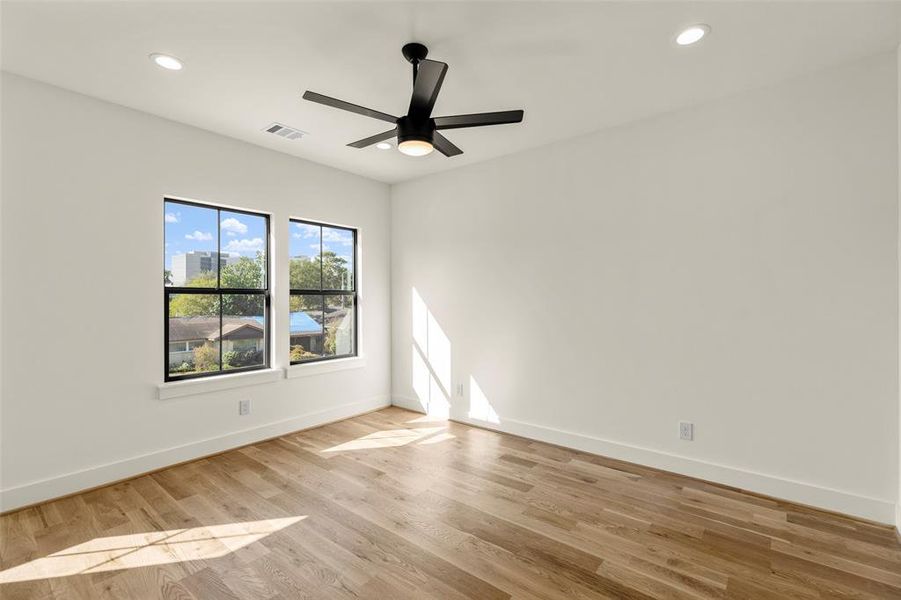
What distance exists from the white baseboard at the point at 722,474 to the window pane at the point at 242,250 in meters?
2.78

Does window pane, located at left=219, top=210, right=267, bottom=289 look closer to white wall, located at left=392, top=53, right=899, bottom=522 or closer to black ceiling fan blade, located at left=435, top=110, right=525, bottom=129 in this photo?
white wall, located at left=392, top=53, right=899, bottom=522

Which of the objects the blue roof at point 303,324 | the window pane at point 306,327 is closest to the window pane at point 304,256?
the window pane at point 306,327

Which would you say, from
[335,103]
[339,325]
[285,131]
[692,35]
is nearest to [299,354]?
[339,325]

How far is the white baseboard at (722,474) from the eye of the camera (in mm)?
2615

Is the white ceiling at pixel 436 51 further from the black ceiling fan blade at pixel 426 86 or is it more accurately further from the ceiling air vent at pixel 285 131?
the black ceiling fan blade at pixel 426 86

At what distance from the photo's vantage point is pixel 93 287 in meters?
3.06

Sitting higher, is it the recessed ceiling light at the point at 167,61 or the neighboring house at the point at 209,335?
the recessed ceiling light at the point at 167,61

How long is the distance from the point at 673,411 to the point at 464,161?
3042 mm

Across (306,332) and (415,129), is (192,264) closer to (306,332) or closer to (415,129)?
(306,332)

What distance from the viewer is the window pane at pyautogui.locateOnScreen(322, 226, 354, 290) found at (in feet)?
15.6

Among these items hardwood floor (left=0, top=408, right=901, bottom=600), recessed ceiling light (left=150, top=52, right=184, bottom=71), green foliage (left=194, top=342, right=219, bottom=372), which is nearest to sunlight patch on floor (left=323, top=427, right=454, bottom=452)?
hardwood floor (left=0, top=408, right=901, bottom=600)

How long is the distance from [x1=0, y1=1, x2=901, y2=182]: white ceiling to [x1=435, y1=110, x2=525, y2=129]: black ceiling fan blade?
409mm

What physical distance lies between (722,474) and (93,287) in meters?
4.73

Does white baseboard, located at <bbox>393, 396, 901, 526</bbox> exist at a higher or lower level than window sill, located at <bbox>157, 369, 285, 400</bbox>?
lower
